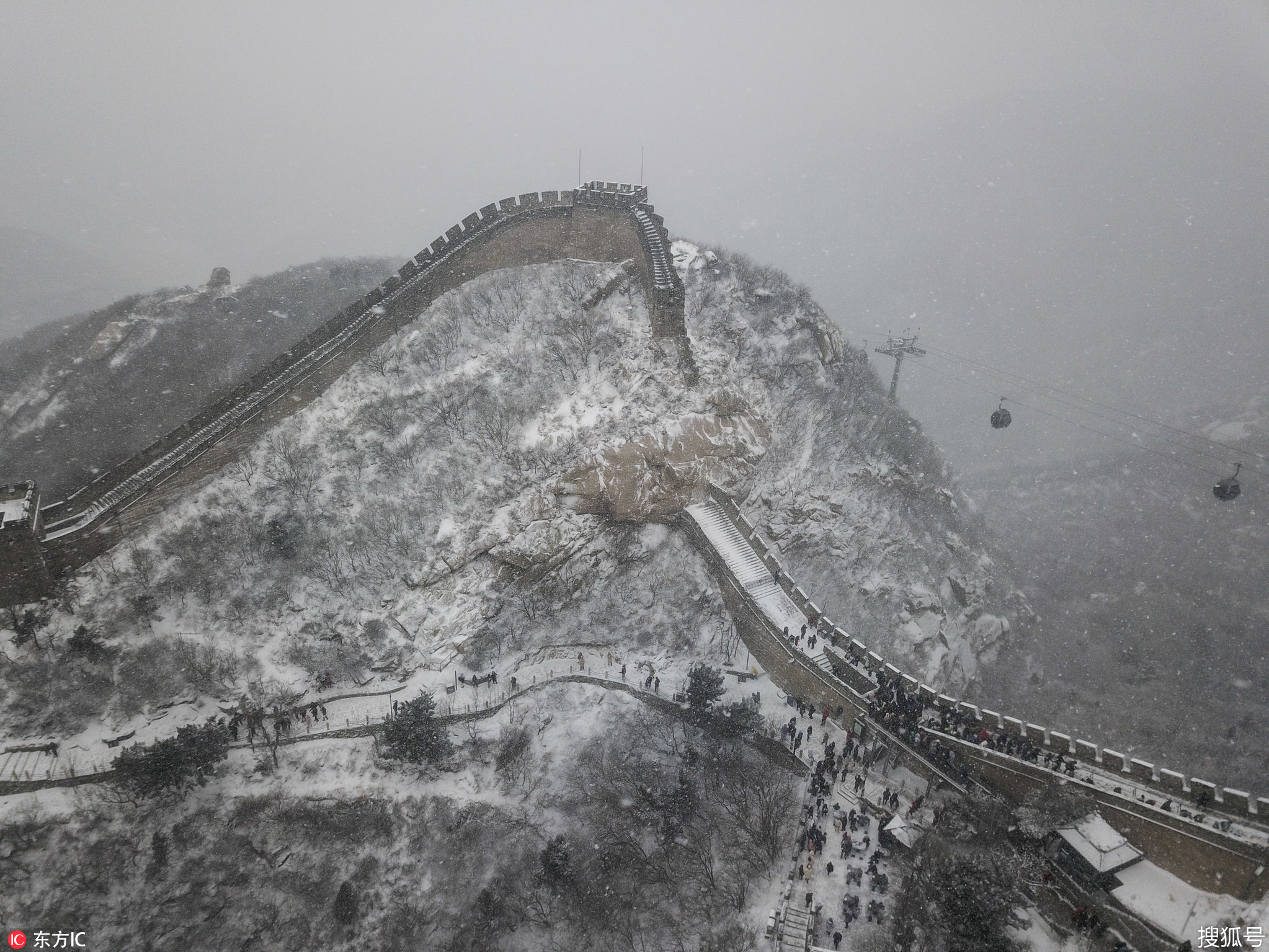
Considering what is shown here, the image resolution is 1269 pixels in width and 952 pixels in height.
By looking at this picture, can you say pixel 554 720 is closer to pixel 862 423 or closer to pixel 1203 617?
pixel 862 423

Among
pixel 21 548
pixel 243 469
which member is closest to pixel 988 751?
pixel 243 469

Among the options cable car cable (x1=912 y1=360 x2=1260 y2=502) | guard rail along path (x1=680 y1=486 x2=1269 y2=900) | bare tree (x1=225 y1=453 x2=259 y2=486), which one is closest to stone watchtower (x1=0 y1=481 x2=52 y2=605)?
bare tree (x1=225 y1=453 x2=259 y2=486)

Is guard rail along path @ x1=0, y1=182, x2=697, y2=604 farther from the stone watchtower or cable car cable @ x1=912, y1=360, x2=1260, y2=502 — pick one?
cable car cable @ x1=912, y1=360, x2=1260, y2=502

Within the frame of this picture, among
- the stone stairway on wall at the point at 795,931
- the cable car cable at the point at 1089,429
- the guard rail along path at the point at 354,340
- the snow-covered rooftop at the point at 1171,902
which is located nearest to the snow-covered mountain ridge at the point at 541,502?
the guard rail along path at the point at 354,340

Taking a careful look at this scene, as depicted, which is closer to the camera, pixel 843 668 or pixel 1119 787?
pixel 1119 787

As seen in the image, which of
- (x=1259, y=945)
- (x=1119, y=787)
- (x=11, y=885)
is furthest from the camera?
(x=1119, y=787)

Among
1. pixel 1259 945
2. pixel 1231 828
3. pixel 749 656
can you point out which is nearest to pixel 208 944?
pixel 749 656
